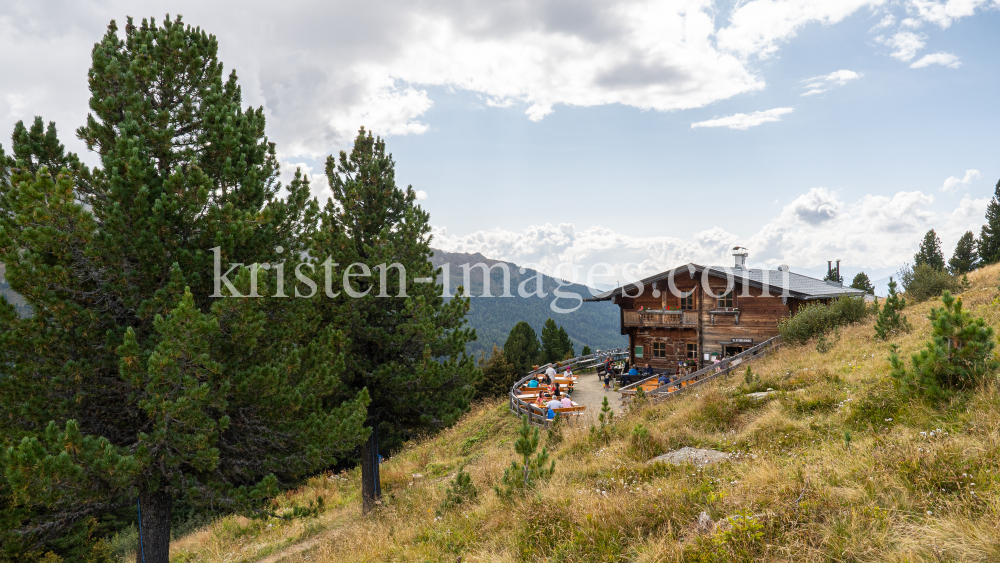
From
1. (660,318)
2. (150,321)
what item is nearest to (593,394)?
(660,318)

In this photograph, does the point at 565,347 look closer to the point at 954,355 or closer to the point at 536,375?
the point at 536,375

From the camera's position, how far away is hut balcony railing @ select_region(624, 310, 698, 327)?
85.1 feet

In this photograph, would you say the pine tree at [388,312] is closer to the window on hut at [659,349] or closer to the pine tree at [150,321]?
the pine tree at [150,321]

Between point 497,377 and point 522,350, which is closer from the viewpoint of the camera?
point 497,377

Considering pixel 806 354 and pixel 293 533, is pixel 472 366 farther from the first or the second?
pixel 806 354

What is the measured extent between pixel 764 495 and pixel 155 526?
9892 mm

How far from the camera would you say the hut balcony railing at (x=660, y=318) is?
1022 inches

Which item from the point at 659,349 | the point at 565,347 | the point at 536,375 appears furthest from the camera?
the point at 565,347

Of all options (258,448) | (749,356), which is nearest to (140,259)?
(258,448)

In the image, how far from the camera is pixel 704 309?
2580 cm

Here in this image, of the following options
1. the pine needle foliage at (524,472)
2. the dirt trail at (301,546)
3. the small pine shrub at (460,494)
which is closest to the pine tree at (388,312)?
the dirt trail at (301,546)

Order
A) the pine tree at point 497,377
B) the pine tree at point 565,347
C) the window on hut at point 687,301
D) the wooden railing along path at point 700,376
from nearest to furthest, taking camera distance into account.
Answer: the wooden railing along path at point 700,376 → the window on hut at point 687,301 → the pine tree at point 497,377 → the pine tree at point 565,347

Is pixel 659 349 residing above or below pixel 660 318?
below

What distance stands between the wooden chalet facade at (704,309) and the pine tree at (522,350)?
55.1ft
